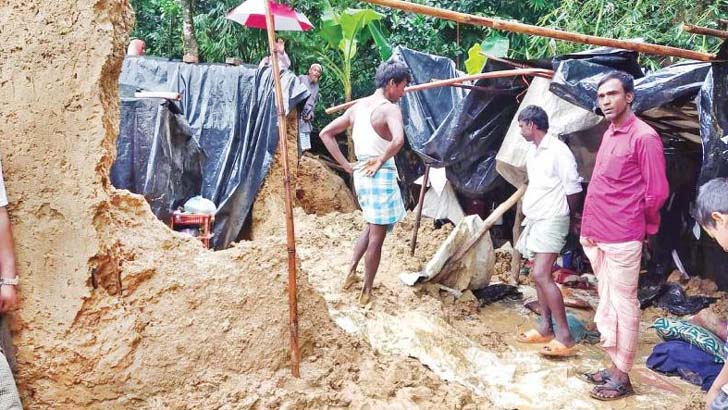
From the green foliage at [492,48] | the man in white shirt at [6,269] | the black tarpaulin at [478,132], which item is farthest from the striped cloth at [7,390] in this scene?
the green foliage at [492,48]

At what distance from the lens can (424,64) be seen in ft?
21.2

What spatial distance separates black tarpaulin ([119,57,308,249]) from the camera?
7023mm

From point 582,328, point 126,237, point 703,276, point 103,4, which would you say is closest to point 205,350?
point 126,237

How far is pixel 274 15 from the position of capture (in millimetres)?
8758

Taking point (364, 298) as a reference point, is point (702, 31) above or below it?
above

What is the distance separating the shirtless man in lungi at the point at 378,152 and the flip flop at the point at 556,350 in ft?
4.44

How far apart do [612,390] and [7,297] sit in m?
3.12

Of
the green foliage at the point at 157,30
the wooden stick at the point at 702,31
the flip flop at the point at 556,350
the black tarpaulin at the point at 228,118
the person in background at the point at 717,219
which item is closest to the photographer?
the person in background at the point at 717,219

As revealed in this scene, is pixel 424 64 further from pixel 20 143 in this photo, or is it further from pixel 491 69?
pixel 20 143

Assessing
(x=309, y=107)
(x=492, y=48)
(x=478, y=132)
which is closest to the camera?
(x=478, y=132)

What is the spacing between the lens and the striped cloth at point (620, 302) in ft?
11.0

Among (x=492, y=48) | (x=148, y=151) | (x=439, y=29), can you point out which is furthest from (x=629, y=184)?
(x=439, y=29)

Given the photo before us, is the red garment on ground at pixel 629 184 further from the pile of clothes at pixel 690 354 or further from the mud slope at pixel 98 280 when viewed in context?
the mud slope at pixel 98 280

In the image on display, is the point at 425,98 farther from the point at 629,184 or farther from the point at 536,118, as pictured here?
the point at 629,184
